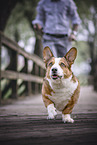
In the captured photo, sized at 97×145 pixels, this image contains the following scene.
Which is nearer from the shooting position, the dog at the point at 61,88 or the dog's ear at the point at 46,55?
the dog at the point at 61,88

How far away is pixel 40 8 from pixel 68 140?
2429mm

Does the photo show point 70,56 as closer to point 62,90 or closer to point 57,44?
point 62,90

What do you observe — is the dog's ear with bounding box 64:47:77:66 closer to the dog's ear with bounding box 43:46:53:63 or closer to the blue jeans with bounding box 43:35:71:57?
the dog's ear with bounding box 43:46:53:63

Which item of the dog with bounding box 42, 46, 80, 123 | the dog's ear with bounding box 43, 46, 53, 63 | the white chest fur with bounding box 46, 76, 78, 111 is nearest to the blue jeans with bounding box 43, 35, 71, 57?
the dog's ear with bounding box 43, 46, 53, 63

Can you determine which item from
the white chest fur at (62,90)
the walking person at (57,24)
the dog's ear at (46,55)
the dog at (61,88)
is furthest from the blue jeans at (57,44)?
the white chest fur at (62,90)

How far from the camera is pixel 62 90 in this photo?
2115mm

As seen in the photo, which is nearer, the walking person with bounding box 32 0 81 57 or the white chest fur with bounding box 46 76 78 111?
the white chest fur with bounding box 46 76 78 111

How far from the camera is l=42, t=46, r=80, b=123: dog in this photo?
6.75ft

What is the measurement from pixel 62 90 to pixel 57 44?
1270 mm

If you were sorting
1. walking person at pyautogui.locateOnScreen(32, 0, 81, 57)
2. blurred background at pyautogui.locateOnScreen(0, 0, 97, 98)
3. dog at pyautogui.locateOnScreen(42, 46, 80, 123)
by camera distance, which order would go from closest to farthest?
dog at pyautogui.locateOnScreen(42, 46, 80, 123), walking person at pyautogui.locateOnScreen(32, 0, 81, 57), blurred background at pyautogui.locateOnScreen(0, 0, 97, 98)

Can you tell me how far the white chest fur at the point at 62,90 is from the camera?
2.09 m

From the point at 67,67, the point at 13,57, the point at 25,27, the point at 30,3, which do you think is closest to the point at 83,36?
the point at 25,27

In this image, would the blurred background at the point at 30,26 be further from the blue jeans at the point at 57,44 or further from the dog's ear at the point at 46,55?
the dog's ear at the point at 46,55

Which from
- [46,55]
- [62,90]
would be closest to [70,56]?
[46,55]
